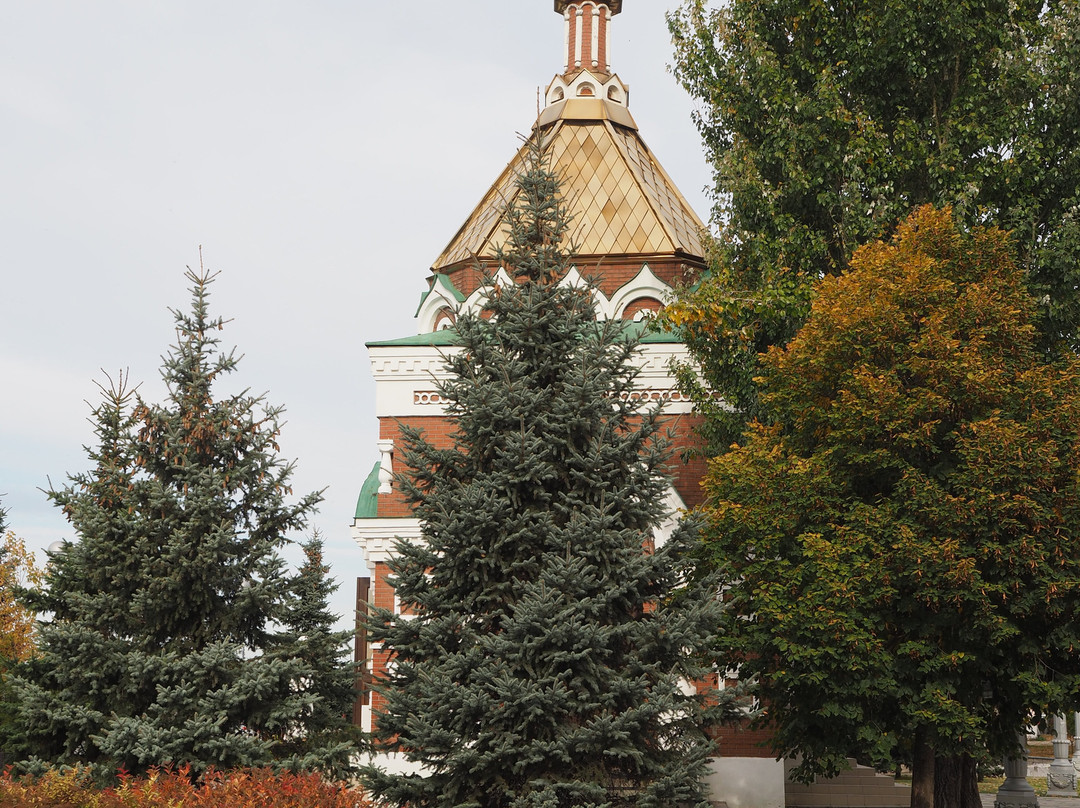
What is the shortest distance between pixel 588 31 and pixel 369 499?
12.6 m

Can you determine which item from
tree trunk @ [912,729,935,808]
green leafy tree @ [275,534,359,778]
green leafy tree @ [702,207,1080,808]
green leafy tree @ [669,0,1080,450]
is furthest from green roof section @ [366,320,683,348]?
tree trunk @ [912,729,935,808]

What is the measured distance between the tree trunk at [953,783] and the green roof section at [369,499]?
356 inches

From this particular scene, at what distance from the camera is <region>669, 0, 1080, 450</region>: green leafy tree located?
49.9ft

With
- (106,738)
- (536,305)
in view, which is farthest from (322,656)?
(536,305)

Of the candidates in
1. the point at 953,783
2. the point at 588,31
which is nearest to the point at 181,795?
the point at 953,783

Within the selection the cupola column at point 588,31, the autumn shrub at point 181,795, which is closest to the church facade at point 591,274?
the cupola column at point 588,31

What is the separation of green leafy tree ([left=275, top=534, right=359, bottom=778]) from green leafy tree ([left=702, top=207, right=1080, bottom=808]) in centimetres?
438

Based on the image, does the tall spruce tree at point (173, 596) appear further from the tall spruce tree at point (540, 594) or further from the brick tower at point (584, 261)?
the brick tower at point (584, 261)

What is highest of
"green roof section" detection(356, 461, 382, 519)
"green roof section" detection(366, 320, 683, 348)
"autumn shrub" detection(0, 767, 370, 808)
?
"green roof section" detection(366, 320, 683, 348)

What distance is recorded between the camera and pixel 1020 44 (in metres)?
15.6

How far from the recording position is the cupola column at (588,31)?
23734 mm

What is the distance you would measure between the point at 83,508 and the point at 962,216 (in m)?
11.9

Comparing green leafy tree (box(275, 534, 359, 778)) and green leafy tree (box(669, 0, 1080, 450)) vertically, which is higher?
green leafy tree (box(669, 0, 1080, 450))

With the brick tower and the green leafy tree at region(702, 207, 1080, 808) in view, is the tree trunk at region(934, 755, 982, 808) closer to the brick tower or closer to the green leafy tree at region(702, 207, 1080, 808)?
the green leafy tree at region(702, 207, 1080, 808)
